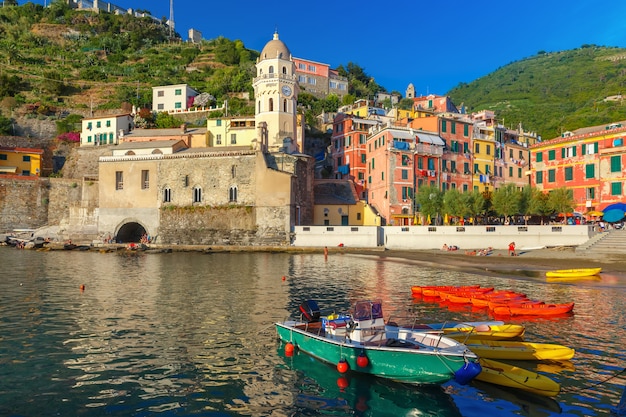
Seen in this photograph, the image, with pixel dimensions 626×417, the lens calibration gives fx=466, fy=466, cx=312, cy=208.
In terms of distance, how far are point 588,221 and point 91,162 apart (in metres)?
66.2

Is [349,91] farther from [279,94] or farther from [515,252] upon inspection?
[515,252]

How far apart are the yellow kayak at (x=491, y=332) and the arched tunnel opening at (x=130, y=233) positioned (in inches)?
2112

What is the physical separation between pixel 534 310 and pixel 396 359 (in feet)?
36.3

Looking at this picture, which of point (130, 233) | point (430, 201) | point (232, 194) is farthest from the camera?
point (130, 233)

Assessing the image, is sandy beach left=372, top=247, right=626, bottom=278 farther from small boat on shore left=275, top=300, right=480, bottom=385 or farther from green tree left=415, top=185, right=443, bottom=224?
small boat on shore left=275, top=300, right=480, bottom=385

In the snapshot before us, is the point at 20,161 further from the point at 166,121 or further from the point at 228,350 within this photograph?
the point at 228,350

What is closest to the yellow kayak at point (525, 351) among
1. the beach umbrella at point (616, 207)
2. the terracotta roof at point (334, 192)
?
the beach umbrella at point (616, 207)

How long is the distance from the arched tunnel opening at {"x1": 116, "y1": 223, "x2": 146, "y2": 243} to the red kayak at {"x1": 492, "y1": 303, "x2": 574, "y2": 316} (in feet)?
170

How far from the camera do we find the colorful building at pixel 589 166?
48281mm

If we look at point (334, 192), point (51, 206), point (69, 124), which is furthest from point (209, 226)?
A: point (69, 124)

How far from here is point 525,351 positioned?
551 inches

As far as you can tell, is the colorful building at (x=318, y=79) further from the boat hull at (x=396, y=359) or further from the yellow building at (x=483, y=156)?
the boat hull at (x=396, y=359)

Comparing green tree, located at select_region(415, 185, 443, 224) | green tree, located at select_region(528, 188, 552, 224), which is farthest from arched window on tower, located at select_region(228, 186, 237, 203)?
green tree, located at select_region(528, 188, 552, 224)

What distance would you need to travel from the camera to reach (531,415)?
34.9 feet
